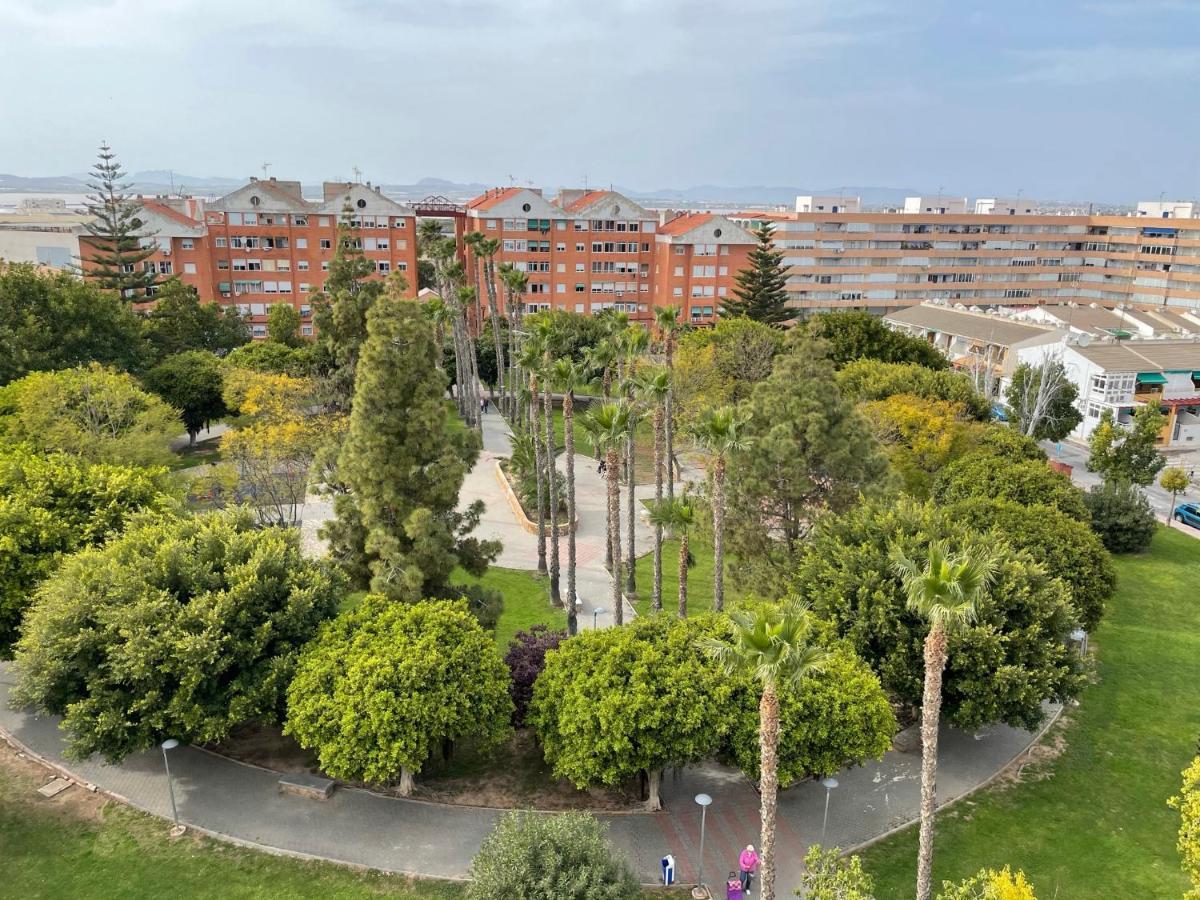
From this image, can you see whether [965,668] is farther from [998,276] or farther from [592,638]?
[998,276]

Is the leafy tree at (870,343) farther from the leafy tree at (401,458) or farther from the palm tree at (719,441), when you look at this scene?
the leafy tree at (401,458)

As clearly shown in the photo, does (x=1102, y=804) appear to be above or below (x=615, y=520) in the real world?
below

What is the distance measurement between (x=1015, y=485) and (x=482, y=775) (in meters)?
23.7

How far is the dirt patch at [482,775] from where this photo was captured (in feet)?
70.9

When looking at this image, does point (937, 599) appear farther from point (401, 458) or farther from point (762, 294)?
point (762, 294)

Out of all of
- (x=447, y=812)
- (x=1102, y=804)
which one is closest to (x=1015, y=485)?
(x=1102, y=804)

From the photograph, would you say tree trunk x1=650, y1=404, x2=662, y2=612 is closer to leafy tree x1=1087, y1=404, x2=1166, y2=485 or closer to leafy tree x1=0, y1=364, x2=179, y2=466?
leafy tree x1=0, y1=364, x2=179, y2=466

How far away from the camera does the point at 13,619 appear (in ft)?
78.7

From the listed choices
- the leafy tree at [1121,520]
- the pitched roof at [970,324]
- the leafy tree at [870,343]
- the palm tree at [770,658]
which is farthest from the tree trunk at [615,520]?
the pitched roof at [970,324]

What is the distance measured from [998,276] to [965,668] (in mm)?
104011

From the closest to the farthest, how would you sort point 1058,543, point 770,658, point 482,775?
point 770,658, point 482,775, point 1058,543

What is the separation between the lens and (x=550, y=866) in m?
15.6

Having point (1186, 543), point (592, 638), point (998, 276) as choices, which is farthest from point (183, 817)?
point (998, 276)

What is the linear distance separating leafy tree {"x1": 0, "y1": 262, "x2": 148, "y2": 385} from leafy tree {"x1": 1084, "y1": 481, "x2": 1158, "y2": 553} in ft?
177
